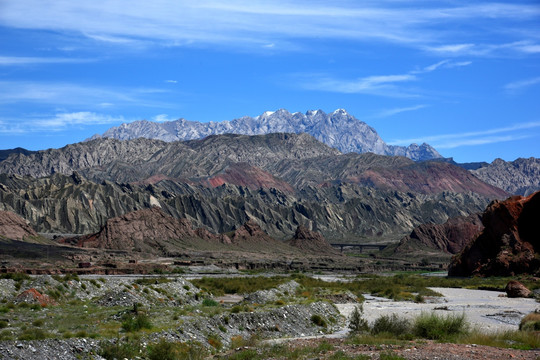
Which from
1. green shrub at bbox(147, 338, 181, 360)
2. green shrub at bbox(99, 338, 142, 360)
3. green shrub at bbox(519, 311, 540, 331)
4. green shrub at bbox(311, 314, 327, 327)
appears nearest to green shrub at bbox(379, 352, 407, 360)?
green shrub at bbox(147, 338, 181, 360)

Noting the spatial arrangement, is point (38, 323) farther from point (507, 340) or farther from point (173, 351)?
point (507, 340)

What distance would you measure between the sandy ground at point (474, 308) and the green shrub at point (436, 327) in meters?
6.03

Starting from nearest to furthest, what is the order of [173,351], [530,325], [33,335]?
[33,335], [173,351], [530,325]

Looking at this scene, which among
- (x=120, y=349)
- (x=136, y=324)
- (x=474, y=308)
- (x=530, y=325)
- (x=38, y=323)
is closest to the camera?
(x=120, y=349)

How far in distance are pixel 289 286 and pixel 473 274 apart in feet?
204

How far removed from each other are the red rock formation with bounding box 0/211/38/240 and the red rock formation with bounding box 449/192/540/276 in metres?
107

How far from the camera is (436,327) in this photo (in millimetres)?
37656

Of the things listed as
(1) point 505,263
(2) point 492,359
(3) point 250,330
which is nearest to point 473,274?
(1) point 505,263

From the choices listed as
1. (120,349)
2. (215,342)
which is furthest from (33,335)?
(215,342)

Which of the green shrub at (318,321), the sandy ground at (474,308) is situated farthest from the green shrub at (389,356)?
the green shrub at (318,321)

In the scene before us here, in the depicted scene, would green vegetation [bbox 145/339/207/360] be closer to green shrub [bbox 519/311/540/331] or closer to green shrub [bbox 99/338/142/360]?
green shrub [bbox 99/338/142/360]

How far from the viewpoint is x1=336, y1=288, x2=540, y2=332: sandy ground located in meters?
51.8

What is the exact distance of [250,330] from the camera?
4041 cm

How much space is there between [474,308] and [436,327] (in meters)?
29.6
